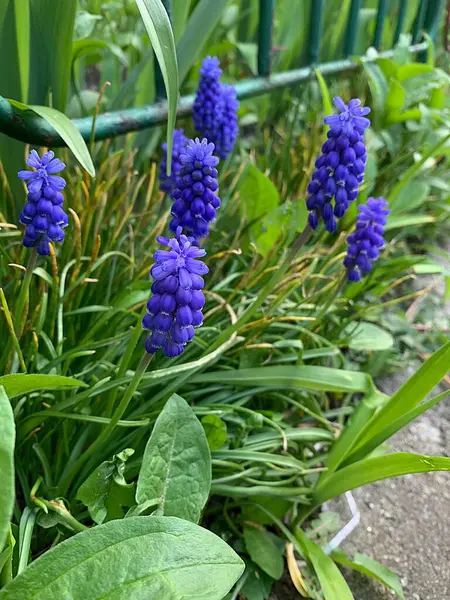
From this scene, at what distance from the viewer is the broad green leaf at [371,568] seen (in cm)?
144

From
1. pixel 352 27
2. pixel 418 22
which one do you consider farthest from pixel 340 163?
pixel 418 22

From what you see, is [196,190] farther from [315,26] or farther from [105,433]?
[315,26]

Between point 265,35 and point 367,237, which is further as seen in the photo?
point 265,35

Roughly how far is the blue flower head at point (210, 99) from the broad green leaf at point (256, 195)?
0.59 ft

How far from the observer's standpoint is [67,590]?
33.9 inches

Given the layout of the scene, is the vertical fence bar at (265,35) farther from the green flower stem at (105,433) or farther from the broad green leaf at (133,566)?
the broad green leaf at (133,566)

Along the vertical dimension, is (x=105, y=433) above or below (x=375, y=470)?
above

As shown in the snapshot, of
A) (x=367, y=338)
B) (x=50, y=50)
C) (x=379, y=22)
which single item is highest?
(x=379, y=22)

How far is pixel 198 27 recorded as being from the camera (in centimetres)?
Result: 188

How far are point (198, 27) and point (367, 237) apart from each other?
867mm

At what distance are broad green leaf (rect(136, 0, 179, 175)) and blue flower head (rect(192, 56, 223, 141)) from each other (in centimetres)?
59

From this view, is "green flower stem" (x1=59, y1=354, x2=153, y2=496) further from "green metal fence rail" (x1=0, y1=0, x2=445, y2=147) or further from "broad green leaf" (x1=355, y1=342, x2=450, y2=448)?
"green metal fence rail" (x1=0, y1=0, x2=445, y2=147)

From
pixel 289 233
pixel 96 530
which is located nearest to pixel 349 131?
pixel 289 233

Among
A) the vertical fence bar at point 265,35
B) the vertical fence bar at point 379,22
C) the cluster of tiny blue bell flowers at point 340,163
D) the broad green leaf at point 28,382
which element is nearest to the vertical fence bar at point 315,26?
the vertical fence bar at point 265,35
